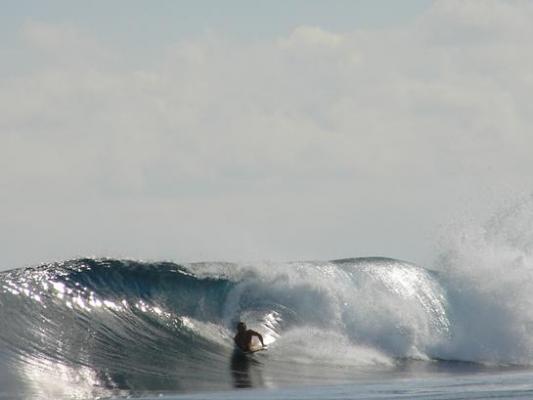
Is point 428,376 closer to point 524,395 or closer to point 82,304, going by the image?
point 524,395

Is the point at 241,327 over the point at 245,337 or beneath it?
over

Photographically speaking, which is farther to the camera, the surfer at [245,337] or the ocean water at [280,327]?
the surfer at [245,337]

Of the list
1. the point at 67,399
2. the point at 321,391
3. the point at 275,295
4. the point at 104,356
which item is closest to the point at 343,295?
the point at 275,295

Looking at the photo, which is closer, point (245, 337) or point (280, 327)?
point (245, 337)

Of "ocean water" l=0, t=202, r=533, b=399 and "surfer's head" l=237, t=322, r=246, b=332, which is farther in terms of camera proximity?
"surfer's head" l=237, t=322, r=246, b=332

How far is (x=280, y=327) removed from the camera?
1132 inches

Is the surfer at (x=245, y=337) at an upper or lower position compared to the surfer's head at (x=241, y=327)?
lower

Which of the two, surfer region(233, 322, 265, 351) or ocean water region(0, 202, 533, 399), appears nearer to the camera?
ocean water region(0, 202, 533, 399)

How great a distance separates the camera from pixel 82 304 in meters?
27.7

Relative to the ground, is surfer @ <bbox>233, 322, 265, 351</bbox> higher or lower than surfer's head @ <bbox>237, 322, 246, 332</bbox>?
lower

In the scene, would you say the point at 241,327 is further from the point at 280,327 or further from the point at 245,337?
the point at 280,327

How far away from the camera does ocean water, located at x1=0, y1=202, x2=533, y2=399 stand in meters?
22.5

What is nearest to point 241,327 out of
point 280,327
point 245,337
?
point 245,337

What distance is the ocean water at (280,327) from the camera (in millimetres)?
22547
